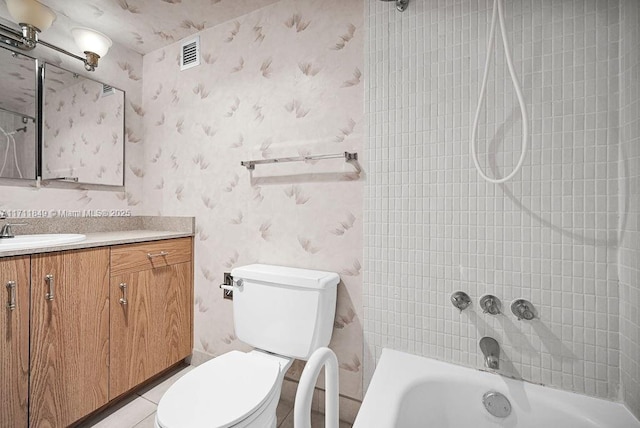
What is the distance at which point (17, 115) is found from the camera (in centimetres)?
154

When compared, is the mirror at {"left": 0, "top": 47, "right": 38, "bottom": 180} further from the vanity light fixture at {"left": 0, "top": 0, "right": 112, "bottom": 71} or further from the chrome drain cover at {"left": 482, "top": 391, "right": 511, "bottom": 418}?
the chrome drain cover at {"left": 482, "top": 391, "right": 511, "bottom": 418}

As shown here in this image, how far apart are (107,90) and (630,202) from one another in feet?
8.84

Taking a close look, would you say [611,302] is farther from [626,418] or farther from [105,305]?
[105,305]

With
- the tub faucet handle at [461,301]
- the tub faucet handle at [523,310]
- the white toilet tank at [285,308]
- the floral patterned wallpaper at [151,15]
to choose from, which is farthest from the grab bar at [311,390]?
the floral patterned wallpaper at [151,15]

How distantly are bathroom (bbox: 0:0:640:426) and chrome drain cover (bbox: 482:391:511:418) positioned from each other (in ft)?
0.45

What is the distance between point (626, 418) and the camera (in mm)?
900

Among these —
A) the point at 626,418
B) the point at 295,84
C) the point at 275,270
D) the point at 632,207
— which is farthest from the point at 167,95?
the point at 626,418

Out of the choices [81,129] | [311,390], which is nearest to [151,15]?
[81,129]

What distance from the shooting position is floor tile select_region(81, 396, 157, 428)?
1.42m

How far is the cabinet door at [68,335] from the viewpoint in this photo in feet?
3.94

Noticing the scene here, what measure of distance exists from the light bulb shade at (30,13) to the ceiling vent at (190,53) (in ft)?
2.11

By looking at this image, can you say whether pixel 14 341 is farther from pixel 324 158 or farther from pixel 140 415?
pixel 324 158

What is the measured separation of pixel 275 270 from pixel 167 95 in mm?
1474

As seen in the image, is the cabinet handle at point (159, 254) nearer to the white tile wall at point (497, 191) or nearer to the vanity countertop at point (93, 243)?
the vanity countertop at point (93, 243)
